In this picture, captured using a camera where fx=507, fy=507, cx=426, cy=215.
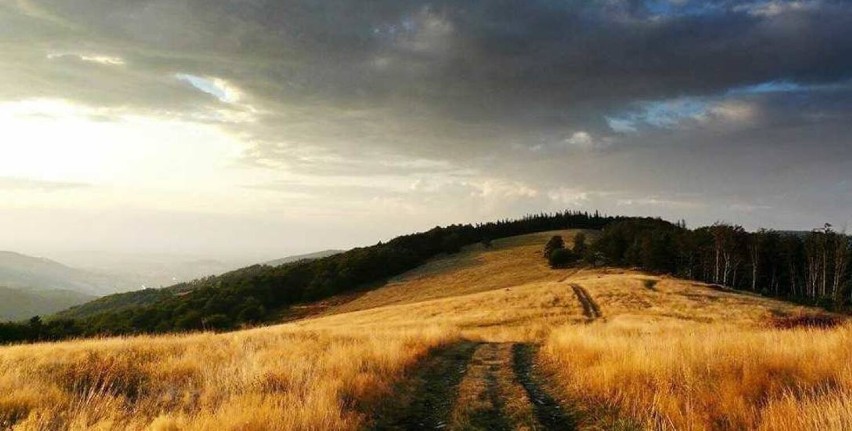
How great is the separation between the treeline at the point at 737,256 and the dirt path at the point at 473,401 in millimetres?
86914

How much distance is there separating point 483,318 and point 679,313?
1957 centimetres

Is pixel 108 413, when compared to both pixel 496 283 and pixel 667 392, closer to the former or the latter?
pixel 667 392

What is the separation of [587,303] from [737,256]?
5223 centimetres

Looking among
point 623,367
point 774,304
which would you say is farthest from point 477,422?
point 774,304

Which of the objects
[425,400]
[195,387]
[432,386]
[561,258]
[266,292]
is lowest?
[266,292]

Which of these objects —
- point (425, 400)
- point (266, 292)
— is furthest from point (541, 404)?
point (266, 292)

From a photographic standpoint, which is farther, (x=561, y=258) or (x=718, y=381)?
(x=561, y=258)

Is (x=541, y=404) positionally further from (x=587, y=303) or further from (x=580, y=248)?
(x=580, y=248)

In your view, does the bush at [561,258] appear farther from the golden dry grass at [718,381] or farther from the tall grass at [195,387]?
the tall grass at [195,387]

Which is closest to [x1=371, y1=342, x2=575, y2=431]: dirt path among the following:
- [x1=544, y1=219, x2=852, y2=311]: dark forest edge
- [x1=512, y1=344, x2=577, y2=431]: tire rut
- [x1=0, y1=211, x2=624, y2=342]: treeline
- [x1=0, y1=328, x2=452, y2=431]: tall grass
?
[x1=512, y1=344, x2=577, y2=431]: tire rut

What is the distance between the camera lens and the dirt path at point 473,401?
8.53 m

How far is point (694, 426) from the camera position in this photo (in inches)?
269

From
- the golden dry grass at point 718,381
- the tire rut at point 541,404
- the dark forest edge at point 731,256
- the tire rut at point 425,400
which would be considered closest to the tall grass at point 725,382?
the golden dry grass at point 718,381

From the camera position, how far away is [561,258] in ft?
329
